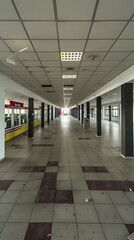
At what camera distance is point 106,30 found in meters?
2.69

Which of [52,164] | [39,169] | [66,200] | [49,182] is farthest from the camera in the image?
[52,164]

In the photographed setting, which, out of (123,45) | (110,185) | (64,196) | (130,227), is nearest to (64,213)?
(64,196)

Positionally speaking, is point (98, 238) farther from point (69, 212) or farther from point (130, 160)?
point (130, 160)

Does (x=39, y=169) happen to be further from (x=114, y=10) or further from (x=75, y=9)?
(x=114, y=10)

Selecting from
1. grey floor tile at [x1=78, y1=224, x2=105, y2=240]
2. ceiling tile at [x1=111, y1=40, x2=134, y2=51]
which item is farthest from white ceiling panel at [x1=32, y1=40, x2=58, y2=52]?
grey floor tile at [x1=78, y1=224, x2=105, y2=240]

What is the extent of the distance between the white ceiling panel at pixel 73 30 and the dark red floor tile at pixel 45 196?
10.5 ft

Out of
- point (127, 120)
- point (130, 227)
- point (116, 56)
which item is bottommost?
point (130, 227)

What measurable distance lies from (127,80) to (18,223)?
521 cm

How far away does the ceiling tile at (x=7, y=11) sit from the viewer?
206 centimetres

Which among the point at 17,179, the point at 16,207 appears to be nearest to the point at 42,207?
the point at 16,207

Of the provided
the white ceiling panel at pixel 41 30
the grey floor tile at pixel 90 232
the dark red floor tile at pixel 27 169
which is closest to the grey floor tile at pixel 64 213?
the grey floor tile at pixel 90 232

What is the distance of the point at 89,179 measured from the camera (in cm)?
385

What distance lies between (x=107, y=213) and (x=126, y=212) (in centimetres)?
34

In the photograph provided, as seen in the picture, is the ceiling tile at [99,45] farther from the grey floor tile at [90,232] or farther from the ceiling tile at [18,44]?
the grey floor tile at [90,232]
